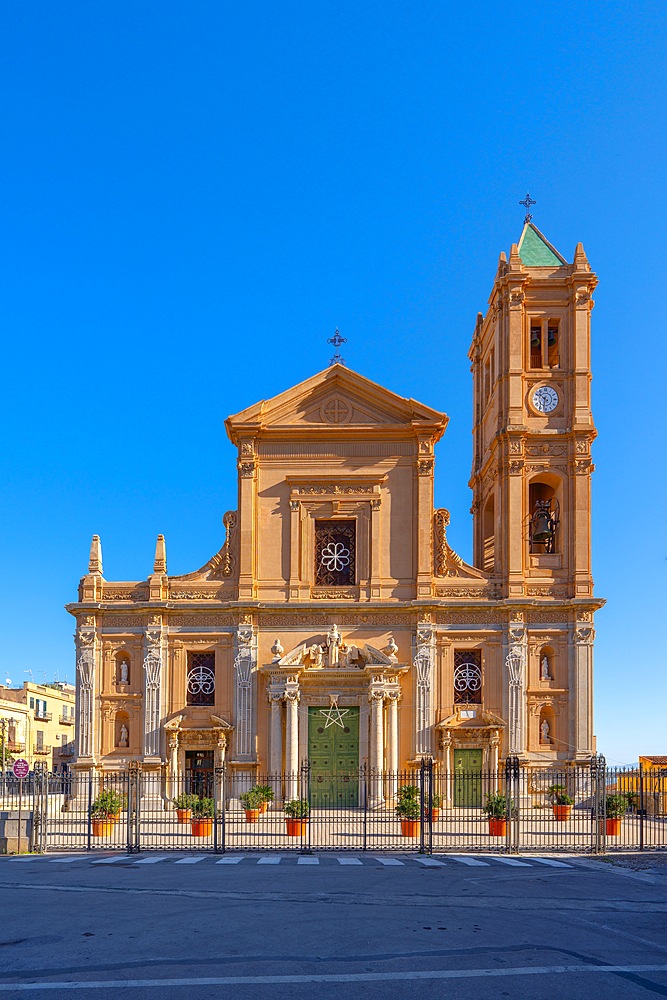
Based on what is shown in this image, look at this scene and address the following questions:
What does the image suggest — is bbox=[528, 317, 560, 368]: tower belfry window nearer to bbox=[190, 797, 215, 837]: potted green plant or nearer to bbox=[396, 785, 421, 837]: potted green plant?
bbox=[396, 785, 421, 837]: potted green plant

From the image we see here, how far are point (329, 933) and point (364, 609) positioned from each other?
26120 millimetres

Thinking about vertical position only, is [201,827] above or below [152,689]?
below

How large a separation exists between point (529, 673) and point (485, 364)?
14.8 metres

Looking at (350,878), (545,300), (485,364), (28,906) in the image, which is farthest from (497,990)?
(485,364)

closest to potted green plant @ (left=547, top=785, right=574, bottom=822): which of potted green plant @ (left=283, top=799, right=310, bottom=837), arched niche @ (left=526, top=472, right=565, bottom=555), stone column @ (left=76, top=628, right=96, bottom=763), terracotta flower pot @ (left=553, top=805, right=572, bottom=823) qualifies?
terracotta flower pot @ (left=553, top=805, right=572, bottom=823)

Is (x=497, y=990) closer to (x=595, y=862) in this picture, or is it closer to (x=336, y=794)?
(x=595, y=862)

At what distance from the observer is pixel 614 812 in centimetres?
3064

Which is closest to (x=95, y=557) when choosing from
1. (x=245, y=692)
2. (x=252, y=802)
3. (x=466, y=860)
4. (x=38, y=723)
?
(x=245, y=692)

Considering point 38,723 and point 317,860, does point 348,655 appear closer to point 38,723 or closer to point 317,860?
point 317,860

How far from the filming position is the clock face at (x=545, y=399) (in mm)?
41781

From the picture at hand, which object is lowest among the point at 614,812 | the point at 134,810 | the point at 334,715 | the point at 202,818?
the point at 202,818

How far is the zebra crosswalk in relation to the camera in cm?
2256

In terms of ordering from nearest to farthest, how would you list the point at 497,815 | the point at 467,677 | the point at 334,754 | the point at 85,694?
1. the point at 497,815
2. the point at 334,754
3. the point at 467,677
4. the point at 85,694

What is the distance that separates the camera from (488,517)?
45.8 meters
